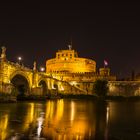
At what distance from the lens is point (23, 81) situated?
271 ft

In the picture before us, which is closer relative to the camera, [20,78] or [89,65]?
[20,78]

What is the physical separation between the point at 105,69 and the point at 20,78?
72770 millimetres

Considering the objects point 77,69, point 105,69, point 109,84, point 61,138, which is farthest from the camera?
point 77,69

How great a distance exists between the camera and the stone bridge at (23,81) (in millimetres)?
62434

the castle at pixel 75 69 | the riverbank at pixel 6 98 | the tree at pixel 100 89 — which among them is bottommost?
the riverbank at pixel 6 98

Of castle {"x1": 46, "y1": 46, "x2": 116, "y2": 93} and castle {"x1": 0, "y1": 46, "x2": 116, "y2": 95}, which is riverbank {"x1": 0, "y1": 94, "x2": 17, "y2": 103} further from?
castle {"x1": 46, "y1": 46, "x2": 116, "y2": 93}

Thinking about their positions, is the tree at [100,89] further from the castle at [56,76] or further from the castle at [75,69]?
the castle at [75,69]

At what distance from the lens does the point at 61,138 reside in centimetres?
1617

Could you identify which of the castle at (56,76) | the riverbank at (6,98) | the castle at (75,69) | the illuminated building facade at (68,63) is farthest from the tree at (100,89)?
the riverbank at (6,98)

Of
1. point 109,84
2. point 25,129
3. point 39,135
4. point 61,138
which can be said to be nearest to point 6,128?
point 25,129

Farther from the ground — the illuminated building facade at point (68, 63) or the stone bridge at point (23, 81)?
the illuminated building facade at point (68, 63)

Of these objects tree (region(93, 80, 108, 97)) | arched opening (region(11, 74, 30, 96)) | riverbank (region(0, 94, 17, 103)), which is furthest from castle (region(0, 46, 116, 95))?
tree (region(93, 80, 108, 97))

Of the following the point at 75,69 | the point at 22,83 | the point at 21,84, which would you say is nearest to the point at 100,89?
the point at 21,84

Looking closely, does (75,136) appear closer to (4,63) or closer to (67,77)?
(4,63)
